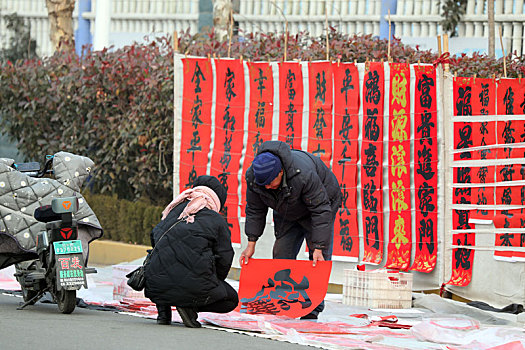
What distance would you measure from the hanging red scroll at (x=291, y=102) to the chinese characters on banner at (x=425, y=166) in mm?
1331

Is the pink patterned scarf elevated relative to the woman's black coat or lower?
elevated

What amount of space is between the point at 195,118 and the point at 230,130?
1.54 feet

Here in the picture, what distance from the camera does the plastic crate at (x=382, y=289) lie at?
9.76 meters

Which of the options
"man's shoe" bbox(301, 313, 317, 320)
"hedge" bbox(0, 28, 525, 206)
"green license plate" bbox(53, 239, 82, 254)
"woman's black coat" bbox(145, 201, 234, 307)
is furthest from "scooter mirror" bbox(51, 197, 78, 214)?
"hedge" bbox(0, 28, 525, 206)

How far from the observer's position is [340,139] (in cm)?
1070

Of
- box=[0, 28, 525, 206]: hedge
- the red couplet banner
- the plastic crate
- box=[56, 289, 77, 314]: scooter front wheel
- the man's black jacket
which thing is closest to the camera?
box=[56, 289, 77, 314]: scooter front wheel

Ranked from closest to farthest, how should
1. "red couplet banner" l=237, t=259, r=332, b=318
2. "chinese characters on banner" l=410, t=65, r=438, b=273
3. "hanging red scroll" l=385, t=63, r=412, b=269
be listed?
"red couplet banner" l=237, t=259, r=332, b=318
"chinese characters on banner" l=410, t=65, r=438, b=273
"hanging red scroll" l=385, t=63, r=412, b=269

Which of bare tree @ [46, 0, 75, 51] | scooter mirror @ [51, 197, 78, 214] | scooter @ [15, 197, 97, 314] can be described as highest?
bare tree @ [46, 0, 75, 51]

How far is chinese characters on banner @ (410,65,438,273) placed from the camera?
10.2 m

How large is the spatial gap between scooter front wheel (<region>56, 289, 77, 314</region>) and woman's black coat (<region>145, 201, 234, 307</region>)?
28.7 inches

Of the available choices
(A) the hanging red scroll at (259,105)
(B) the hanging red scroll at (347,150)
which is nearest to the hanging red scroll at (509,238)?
(B) the hanging red scroll at (347,150)

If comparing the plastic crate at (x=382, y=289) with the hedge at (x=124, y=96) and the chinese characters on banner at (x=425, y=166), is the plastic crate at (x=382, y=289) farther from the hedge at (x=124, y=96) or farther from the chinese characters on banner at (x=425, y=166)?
the hedge at (x=124, y=96)

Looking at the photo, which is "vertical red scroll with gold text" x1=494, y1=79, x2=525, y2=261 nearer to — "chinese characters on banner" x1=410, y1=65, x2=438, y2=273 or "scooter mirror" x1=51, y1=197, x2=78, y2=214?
"chinese characters on banner" x1=410, y1=65, x2=438, y2=273

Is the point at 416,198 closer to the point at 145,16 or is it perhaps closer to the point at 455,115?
the point at 455,115
